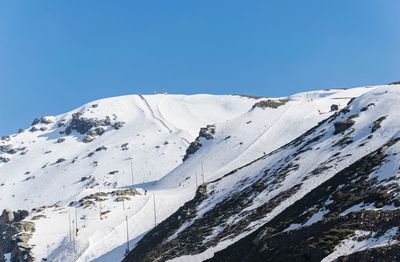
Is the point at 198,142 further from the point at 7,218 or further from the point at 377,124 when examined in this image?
the point at 377,124

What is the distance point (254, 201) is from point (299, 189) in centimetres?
897

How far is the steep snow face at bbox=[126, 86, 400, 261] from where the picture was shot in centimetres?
4119

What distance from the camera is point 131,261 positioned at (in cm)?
7394

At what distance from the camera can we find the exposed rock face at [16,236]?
104m

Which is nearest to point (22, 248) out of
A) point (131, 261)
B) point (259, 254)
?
point (131, 261)

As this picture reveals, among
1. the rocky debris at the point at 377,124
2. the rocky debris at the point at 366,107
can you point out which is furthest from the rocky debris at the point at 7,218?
the rocky debris at the point at 377,124

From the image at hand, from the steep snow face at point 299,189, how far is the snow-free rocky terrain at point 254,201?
8.1 inches

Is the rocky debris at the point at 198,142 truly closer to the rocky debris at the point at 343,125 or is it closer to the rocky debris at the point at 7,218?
the rocky debris at the point at 7,218

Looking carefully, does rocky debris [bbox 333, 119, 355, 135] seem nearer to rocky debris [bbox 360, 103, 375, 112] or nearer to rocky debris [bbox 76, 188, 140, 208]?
rocky debris [bbox 360, 103, 375, 112]

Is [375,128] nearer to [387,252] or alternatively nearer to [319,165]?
[319,165]

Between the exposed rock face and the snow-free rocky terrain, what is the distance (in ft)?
0.95

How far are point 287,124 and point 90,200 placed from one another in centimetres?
6073

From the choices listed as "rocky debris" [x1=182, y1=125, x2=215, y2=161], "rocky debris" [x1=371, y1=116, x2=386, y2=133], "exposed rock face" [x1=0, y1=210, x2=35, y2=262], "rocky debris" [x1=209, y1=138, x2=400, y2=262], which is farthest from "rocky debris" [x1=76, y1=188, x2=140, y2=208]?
"rocky debris" [x1=209, y1=138, x2=400, y2=262]

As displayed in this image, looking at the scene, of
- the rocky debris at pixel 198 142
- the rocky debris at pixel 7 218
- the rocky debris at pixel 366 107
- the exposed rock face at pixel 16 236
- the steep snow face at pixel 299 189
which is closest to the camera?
the steep snow face at pixel 299 189
